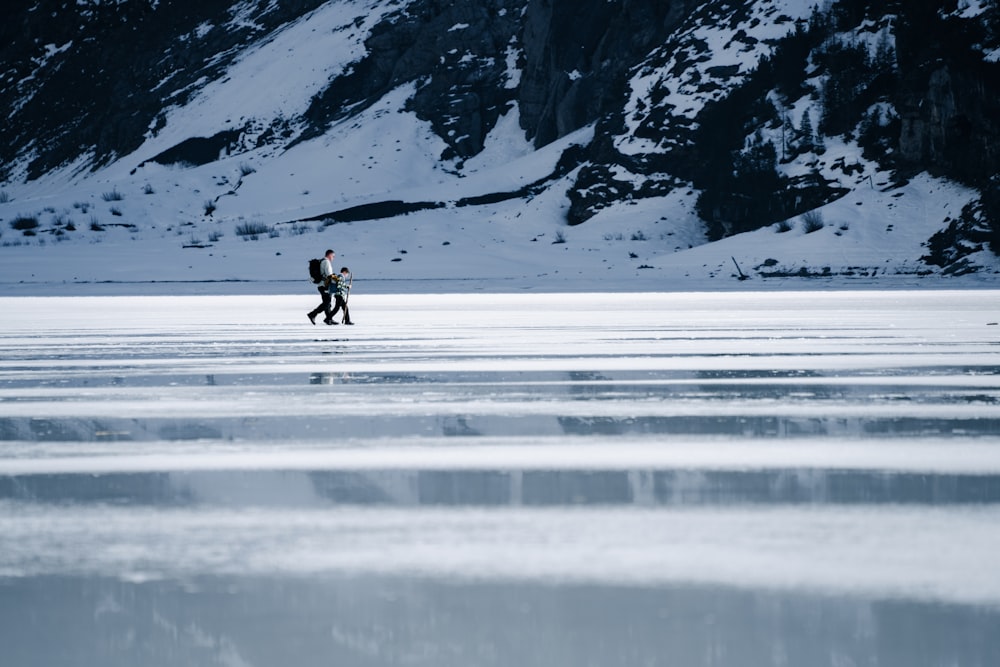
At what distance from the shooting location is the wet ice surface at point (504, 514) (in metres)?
3.87

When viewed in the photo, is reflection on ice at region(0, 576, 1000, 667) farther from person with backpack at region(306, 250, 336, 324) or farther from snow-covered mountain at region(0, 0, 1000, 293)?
snow-covered mountain at region(0, 0, 1000, 293)

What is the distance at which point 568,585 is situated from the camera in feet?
14.5

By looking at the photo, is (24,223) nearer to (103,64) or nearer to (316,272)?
(316,272)

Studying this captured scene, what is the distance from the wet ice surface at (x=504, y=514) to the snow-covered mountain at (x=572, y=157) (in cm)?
3152

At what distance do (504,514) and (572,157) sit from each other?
5798 centimetres

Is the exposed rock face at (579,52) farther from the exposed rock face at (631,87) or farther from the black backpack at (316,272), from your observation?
the black backpack at (316,272)

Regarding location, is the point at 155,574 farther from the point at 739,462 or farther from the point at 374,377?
the point at 374,377

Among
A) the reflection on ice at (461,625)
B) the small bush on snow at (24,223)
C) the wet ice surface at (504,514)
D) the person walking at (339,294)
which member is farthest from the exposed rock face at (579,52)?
the reflection on ice at (461,625)

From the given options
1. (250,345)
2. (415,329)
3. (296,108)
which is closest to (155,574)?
(250,345)

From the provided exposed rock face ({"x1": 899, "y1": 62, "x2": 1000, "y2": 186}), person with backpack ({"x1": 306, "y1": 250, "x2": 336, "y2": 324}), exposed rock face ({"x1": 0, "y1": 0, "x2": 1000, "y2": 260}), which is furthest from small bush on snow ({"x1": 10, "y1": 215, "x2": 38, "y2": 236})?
person with backpack ({"x1": 306, "y1": 250, "x2": 336, "y2": 324})

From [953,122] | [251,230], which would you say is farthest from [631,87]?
[251,230]

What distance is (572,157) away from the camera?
63.0 m

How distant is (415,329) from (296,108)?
6272cm

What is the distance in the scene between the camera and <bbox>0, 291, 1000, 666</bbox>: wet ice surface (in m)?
3.87
